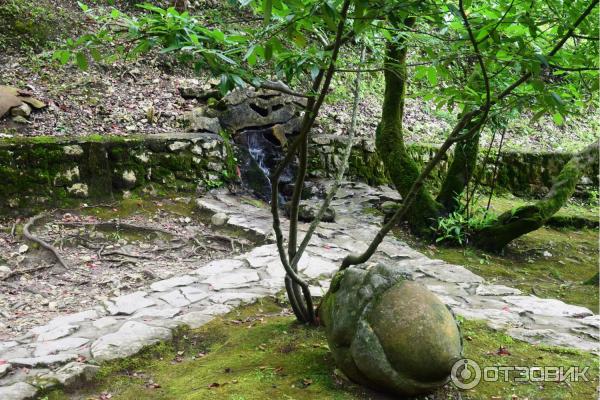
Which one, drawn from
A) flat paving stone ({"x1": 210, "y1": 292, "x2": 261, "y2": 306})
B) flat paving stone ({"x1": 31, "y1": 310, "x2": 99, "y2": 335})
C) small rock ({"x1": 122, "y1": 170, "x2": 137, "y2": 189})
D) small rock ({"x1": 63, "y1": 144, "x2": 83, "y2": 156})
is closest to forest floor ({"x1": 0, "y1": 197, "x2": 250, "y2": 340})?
flat paving stone ({"x1": 31, "y1": 310, "x2": 99, "y2": 335})

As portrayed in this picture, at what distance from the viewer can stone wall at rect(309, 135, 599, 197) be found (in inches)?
332

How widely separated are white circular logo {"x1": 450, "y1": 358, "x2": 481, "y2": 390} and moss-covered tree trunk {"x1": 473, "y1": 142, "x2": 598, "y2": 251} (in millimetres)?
3696

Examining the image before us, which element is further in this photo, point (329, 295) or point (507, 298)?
point (507, 298)

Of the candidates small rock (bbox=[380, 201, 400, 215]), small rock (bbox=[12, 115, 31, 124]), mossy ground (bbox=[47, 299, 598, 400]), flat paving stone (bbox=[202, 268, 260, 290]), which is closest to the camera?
mossy ground (bbox=[47, 299, 598, 400])

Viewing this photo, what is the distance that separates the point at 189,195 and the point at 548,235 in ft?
16.8

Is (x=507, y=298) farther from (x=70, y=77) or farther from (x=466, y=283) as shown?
(x=70, y=77)

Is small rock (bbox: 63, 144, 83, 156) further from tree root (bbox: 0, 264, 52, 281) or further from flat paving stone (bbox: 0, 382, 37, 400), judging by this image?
flat paving stone (bbox: 0, 382, 37, 400)

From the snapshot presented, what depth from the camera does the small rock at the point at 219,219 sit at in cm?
616

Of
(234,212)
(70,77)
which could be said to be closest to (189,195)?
(234,212)

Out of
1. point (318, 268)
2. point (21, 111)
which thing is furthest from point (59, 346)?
point (21, 111)

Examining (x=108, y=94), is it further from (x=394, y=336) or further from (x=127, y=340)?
(x=394, y=336)

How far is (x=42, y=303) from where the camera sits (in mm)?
4051

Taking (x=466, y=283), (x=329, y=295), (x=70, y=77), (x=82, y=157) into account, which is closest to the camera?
(x=329, y=295)

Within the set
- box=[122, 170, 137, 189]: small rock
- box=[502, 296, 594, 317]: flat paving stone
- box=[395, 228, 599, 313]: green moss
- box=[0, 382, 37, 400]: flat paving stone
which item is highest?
box=[122, 170, 137, 189]: small rock
